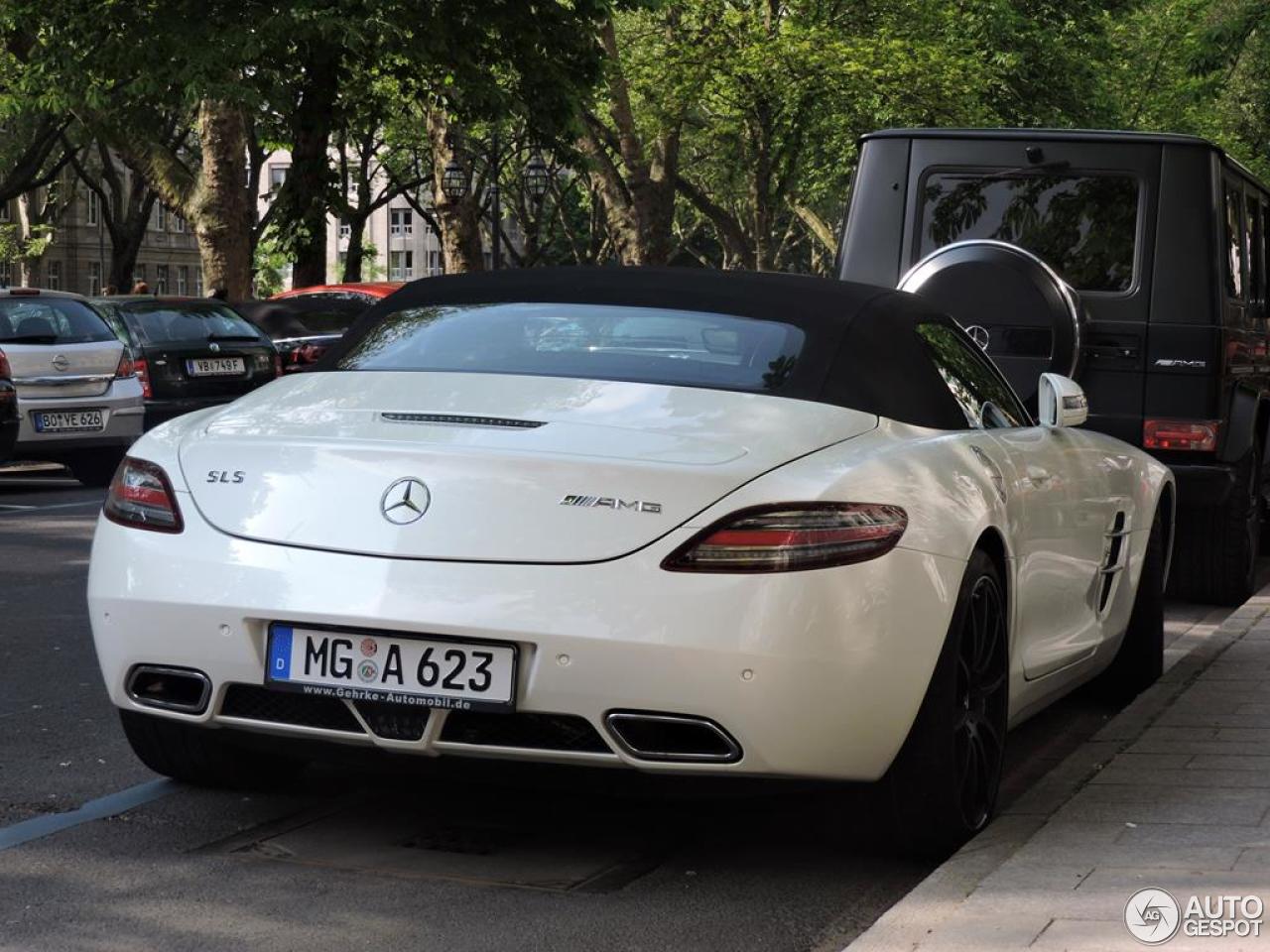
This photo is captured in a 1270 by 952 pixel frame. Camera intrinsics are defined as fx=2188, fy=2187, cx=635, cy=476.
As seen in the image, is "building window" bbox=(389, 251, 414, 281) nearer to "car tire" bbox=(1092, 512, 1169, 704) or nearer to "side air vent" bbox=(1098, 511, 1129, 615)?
"car tire" bbox=(1092, 512, 1169, 704)

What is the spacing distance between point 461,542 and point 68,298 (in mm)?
13237

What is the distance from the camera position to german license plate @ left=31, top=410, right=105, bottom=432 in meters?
16.4

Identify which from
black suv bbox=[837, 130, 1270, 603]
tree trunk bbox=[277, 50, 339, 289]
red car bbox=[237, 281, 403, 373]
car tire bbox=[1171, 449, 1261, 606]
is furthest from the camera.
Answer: tree trunk bbox=[277, 50, 339, 289]

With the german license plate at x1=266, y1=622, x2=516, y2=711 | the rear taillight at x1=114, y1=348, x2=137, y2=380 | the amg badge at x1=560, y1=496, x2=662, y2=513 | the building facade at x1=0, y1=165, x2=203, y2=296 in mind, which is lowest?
the building facade at x1=0, y1=165, x2=203, y2=296

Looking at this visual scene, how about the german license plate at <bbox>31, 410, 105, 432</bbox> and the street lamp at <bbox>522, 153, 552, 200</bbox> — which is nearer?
the german license plate at <bbox>31, 410, 105, 432</bbox>

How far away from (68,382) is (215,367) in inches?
85.9

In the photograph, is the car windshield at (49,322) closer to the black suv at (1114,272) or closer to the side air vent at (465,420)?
the black suv at (1114,272)

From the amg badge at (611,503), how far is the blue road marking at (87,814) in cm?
160

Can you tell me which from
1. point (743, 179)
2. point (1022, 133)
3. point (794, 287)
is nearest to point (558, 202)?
point (743, 179)

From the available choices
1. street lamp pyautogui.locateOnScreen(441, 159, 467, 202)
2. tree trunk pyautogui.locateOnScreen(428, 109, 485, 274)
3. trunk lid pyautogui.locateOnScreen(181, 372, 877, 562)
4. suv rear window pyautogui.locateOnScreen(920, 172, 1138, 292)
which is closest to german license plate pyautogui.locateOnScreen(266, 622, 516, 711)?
trunk lid pyautogui.locateOnScreen(181, 372, 877, 562)

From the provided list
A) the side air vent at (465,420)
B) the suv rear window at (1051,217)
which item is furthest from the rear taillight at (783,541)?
the suv rear window at (1051,217)

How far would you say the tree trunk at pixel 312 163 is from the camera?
2748cm

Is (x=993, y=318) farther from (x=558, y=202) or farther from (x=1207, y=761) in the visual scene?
(x=558, y=202)

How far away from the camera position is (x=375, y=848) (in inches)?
199
